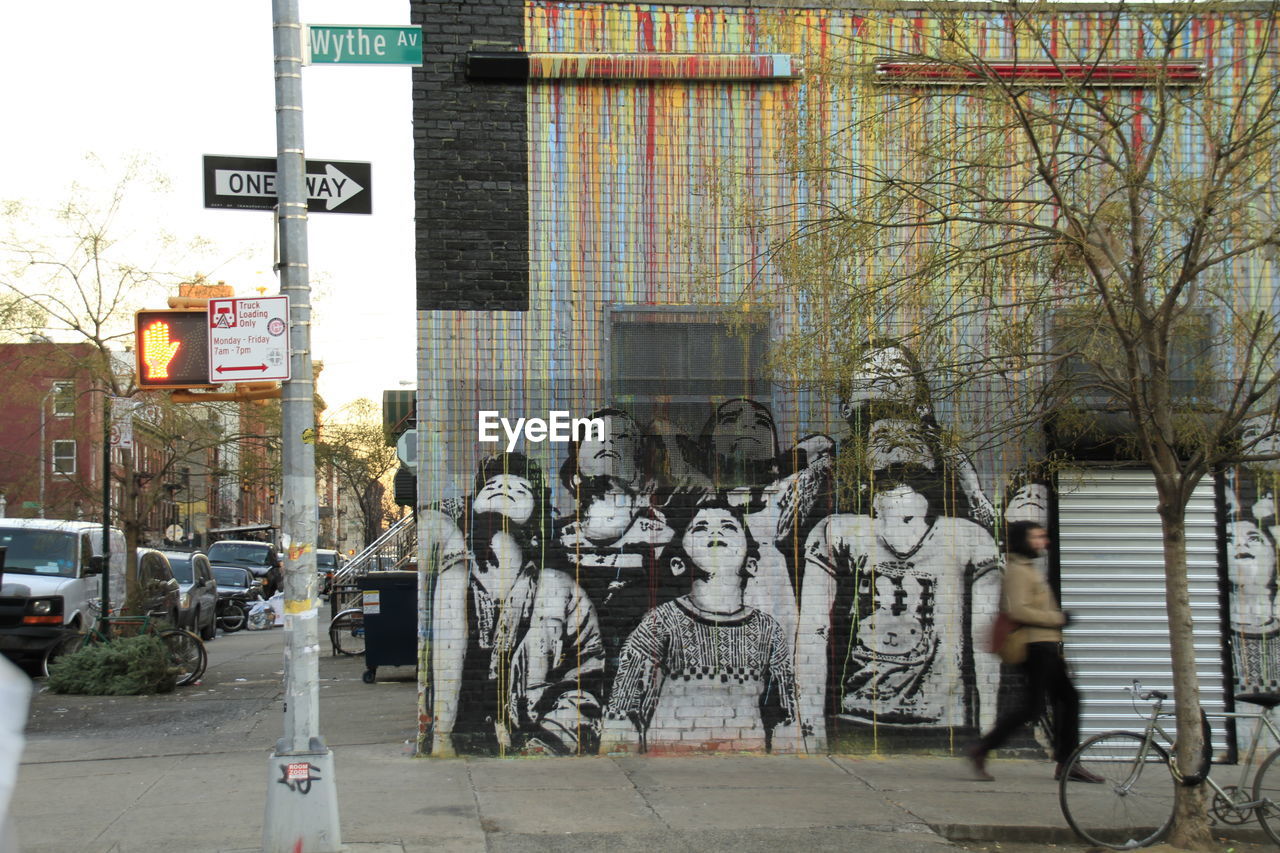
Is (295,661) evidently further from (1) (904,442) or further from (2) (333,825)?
(1) (904,442)

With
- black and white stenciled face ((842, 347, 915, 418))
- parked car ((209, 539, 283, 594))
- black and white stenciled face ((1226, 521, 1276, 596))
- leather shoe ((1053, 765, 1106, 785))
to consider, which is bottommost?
parked car ((209, 539, 283, 594))

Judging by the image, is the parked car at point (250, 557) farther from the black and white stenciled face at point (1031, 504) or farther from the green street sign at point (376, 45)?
the green street sign at point (376, 45)

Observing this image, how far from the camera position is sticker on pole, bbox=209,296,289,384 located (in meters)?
6.70

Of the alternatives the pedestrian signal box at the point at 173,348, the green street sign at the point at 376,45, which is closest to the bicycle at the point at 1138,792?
the pedestrian signal box at the point at 173,348

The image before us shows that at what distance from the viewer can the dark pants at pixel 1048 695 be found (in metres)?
7.89

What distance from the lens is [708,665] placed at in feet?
30.5

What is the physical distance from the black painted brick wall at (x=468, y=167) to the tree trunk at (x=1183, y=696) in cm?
485

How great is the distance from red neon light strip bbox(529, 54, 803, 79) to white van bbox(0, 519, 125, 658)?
9.59 metres

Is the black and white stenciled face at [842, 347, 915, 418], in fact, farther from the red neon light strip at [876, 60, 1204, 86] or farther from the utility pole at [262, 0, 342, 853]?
the utility pole at [262, 0, 342, 853]

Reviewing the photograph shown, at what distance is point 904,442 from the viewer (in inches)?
323

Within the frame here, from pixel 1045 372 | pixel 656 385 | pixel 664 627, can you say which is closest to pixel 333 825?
pixel 664 627

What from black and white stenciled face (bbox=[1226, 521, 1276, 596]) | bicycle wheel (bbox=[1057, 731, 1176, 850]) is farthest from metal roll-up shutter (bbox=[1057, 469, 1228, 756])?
bicycle wheel (bbox=[1057, 731, 1176, 850])

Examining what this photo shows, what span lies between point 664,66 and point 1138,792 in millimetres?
→ 6102

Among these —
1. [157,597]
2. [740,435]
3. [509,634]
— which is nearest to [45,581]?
[157,597]
